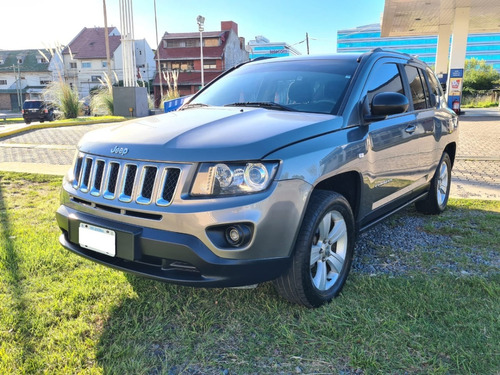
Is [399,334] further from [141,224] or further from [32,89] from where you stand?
[32,89]

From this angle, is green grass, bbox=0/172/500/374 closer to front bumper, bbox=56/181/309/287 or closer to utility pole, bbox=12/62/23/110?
front bumper, bbox=56/181/309/287

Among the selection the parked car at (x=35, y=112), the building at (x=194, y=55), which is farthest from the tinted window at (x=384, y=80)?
the building at (x=194, y=55)

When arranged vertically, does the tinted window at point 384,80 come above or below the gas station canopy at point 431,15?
below

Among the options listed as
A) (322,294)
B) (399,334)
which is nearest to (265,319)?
(322,294)

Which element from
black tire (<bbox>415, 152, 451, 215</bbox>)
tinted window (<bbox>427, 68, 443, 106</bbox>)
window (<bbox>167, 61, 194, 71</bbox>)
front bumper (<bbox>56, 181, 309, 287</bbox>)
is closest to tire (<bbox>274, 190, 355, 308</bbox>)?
front bumper (<bbox>56, 181, 309, 287</bbox>)

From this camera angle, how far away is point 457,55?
18.9m

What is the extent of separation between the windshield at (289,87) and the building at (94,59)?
54227mm

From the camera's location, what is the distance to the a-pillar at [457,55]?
18.7m

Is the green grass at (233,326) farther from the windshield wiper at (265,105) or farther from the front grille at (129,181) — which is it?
the windshield wiper at (265,105)

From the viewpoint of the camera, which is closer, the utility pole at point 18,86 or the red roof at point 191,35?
the red roof at point 191,35

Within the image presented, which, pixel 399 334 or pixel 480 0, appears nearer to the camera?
pixel 399 334

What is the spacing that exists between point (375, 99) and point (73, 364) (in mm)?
2584

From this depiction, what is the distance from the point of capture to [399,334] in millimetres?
2426

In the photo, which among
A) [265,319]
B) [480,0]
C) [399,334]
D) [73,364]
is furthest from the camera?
[480,0]
